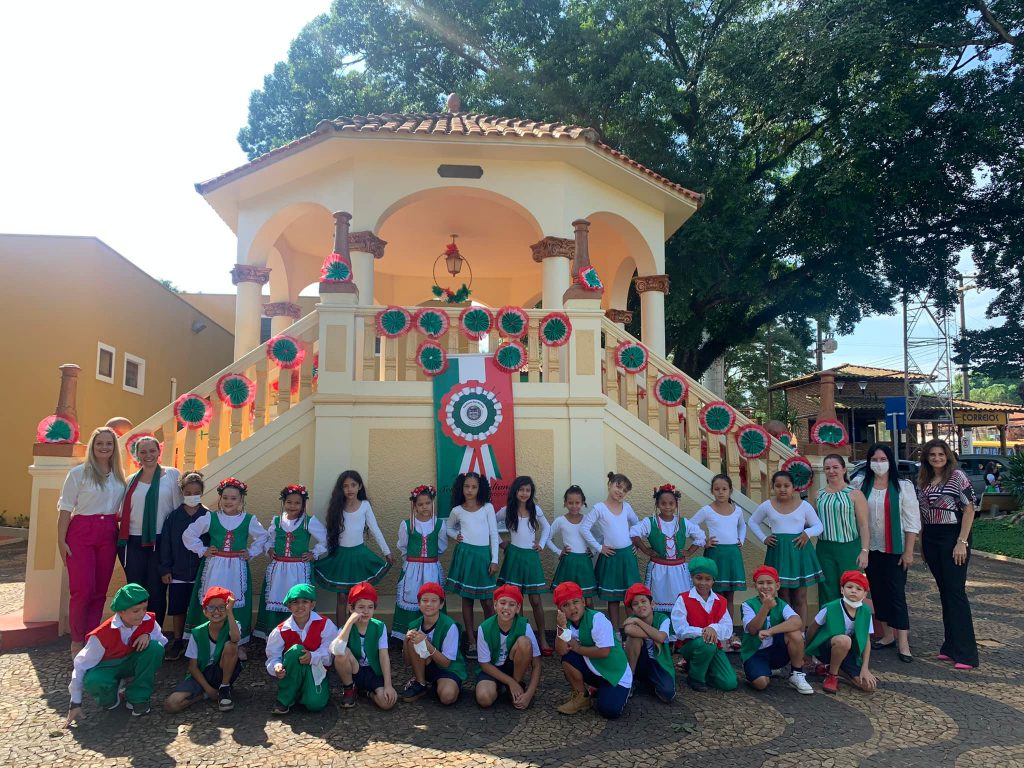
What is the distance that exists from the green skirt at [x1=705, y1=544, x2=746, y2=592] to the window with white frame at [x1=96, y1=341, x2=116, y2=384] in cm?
1235

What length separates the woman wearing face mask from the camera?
503 cm

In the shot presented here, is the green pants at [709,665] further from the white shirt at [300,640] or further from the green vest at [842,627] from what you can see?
the white shirt at [300,640]

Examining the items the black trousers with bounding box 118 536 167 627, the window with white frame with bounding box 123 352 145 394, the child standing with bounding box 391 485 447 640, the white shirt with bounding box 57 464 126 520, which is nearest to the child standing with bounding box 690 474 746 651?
the child standing with bounding box 391 485 447 640

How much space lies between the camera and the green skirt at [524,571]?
17.1 feet

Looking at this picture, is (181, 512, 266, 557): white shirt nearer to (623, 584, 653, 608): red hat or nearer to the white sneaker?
(623, 584, 653, 608): red hat

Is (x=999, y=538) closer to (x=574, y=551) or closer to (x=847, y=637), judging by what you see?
(x=847, y=637)

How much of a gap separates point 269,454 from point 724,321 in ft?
34.9

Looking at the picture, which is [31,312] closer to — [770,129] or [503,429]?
[503,429]

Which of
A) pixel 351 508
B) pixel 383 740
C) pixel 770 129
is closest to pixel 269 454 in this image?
pixel 351 508

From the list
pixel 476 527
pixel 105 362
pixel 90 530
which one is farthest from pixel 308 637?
pixel 105 362

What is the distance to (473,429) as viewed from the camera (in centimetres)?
592

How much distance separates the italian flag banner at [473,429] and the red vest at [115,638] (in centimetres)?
248

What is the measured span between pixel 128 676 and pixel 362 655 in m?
1.39

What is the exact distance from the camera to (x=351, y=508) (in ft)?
17.4
